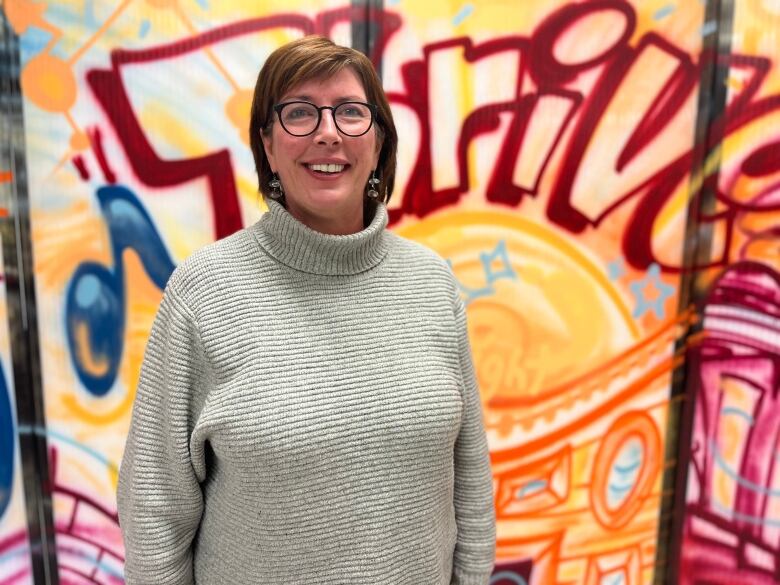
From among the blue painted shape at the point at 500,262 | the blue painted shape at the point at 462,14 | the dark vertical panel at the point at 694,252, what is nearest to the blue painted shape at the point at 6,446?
the blue painted shape at the point at 500,262

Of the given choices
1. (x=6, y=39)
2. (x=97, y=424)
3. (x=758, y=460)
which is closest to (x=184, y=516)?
(x=97, y=424)

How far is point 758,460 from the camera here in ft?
5.73

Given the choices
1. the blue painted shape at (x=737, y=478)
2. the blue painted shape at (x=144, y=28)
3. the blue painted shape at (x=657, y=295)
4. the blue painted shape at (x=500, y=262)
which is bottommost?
the blue painted shape at (x=737, y=478)

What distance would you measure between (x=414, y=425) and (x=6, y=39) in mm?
1388

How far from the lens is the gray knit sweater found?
2.76 feet

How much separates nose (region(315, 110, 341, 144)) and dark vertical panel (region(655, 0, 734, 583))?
3.98 ft

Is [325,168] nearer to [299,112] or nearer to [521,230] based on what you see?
[299,112]

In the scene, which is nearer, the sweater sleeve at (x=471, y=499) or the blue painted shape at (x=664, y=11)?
the sweater sleeve at (x=471, y=499)

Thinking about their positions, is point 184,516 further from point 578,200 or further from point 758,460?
point 758,460

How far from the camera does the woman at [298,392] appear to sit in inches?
33.2

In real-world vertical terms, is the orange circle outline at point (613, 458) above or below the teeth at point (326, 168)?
below

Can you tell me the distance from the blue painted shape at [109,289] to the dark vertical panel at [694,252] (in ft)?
4.85

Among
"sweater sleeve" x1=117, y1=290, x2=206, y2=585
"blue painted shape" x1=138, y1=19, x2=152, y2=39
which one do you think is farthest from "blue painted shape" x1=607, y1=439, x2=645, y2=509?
"blue painted shape" x1=138, y1=19, x2=152, y2=39

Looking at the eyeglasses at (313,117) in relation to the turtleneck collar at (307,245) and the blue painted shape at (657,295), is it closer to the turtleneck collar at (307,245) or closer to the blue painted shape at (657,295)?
the turtleneck collar at (307,245)
